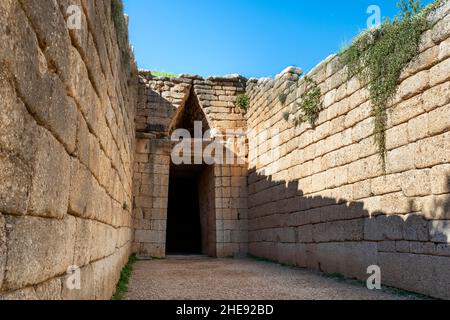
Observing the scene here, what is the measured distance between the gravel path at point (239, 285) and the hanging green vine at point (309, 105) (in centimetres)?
317

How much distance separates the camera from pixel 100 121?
3520 mm

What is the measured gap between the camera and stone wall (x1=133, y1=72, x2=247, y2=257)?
11.2 metres

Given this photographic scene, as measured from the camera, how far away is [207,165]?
1259 centimetres

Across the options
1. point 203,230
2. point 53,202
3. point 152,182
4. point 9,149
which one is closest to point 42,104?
point 9,149

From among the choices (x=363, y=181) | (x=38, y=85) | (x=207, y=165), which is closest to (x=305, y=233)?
(x=363, y=181)

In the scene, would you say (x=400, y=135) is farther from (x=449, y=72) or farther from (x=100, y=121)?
(x=100, y=121)

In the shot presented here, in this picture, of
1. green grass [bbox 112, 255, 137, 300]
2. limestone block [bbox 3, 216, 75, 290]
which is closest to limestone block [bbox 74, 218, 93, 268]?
limestone block [bbox 3, 216, 75, 290]

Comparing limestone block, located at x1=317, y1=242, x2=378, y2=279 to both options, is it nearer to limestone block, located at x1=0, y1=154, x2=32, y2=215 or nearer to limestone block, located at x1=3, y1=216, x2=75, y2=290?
limestone block, located at x1=3, y1=216, x2=75, y2=290

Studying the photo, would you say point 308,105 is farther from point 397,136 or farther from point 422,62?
point 422,62

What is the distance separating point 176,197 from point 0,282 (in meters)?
15.8

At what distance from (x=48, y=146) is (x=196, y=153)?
10.1 metres

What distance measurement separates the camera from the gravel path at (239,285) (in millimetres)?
5250

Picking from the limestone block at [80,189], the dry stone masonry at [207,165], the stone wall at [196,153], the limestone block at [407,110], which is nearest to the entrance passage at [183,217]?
the dry stone masonry at [207,165]

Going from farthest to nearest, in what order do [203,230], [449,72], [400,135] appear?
[203,230] → [400,135] → [449,72]
